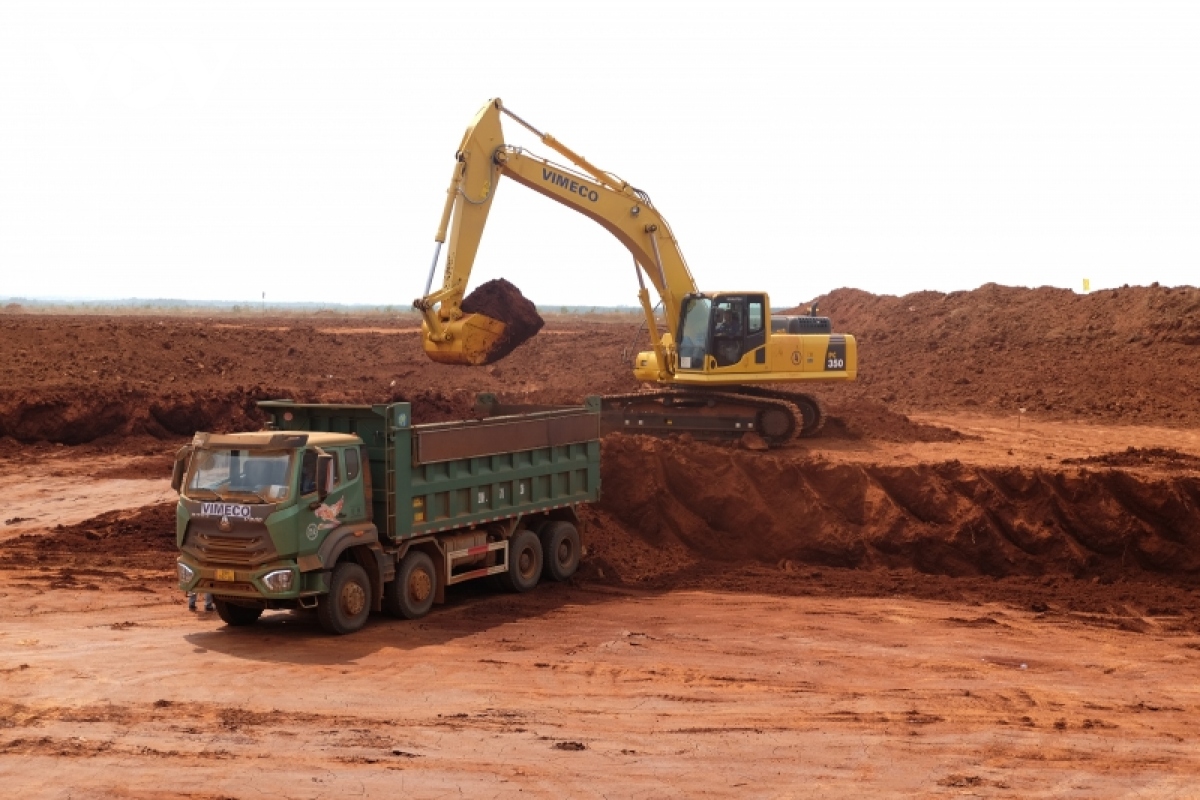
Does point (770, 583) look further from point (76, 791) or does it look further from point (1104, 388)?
point (1104, 388)

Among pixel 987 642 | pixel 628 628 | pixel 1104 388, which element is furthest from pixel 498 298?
pixel 1104 388

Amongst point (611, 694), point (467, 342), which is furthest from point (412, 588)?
point (467, 342)

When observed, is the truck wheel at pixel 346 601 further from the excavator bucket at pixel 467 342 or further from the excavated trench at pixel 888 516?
the excavator bucket at pixel 467 342

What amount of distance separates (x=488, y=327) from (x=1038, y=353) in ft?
80.8

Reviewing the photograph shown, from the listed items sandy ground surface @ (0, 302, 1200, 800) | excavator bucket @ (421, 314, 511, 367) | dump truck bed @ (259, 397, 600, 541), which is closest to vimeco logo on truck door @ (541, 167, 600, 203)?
excavator bucket @ (421, 314, 511, 367)

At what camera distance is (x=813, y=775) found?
1090cm

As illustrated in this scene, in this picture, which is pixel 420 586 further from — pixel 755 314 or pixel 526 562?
pixel 755 314

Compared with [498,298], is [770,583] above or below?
below

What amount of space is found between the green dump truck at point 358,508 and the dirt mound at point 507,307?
7.63 metres

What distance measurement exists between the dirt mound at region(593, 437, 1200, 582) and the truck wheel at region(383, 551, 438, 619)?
4.01m

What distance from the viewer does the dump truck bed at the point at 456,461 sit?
15.5m

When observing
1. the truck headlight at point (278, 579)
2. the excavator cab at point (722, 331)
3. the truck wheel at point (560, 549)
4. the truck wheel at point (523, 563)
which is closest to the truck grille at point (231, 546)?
the truck headlight at point (278, 579)

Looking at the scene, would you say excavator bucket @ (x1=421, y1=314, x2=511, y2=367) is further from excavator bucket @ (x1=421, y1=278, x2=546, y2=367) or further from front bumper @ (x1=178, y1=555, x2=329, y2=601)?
front bumper @ (x1=178, y1=555, x2=329, y2=601)

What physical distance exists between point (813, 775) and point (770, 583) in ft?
26.1
